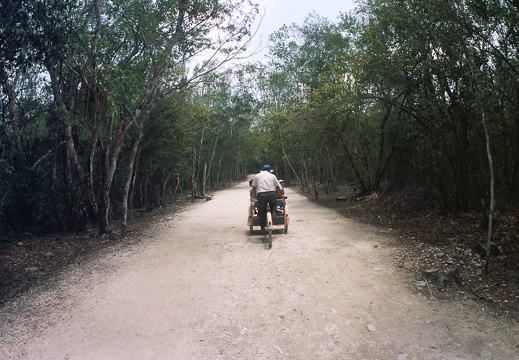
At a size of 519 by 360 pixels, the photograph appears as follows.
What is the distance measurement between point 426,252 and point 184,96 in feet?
44.4

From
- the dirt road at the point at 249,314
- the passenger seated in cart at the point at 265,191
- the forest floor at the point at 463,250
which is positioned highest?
the passenger seated in cart at the point at 265,191

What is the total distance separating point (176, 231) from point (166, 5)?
6080 millimetres

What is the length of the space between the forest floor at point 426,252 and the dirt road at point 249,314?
1.51ft

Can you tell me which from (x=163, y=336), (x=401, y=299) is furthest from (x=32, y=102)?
(x=401, y=299)

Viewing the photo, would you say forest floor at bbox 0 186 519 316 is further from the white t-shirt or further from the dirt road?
the white t-shirt

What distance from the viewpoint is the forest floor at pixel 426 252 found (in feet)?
16.3

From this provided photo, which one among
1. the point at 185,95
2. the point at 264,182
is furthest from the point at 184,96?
the point at 264,182

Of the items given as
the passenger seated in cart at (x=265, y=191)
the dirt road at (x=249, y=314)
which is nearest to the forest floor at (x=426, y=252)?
the dirt road at (x=249, y=314)

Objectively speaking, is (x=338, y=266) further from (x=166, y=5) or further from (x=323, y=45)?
(x=323, y=45)

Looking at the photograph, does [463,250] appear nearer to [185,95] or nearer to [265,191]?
[265,191]

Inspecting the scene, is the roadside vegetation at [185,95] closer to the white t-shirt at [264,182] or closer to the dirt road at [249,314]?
the dirt road at [249,314]

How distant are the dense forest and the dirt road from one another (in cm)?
240

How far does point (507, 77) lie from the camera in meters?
6.65

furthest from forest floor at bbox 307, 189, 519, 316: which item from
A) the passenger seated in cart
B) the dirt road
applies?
the passenger seated in cart
